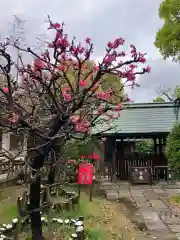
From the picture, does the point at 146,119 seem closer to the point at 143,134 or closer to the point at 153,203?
the point at 143,134

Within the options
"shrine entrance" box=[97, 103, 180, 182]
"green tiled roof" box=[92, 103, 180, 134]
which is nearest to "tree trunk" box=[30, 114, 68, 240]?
"shrine entrance" box=[97, 103, 180, 182]

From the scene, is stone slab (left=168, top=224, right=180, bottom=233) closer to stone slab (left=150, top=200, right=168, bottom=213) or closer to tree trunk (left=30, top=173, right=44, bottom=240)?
stone slab (left=150, top=200, right=168, bottom=213)

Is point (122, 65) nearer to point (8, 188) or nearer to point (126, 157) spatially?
point (8, 188)

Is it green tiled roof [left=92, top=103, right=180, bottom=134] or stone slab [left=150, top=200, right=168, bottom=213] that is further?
green tiled roof [left=92, top=103, right=180, bottom=134]

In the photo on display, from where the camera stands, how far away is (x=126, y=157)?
13586 mm

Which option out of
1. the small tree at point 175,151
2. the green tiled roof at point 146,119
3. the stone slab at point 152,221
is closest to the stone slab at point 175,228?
the stone slab at point 152,221

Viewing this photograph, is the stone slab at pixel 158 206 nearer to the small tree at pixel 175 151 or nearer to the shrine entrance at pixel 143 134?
the small tree at pixel 175 151

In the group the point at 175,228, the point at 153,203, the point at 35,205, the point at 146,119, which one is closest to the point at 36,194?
the point at 35,205

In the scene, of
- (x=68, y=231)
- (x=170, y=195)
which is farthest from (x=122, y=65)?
(x=170, y=195)

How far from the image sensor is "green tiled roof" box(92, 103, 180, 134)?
521 inches

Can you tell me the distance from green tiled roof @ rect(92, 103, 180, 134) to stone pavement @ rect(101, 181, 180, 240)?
2.81 metres

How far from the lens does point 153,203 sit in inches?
344

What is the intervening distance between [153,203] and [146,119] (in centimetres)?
617

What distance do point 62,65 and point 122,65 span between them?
921mm
